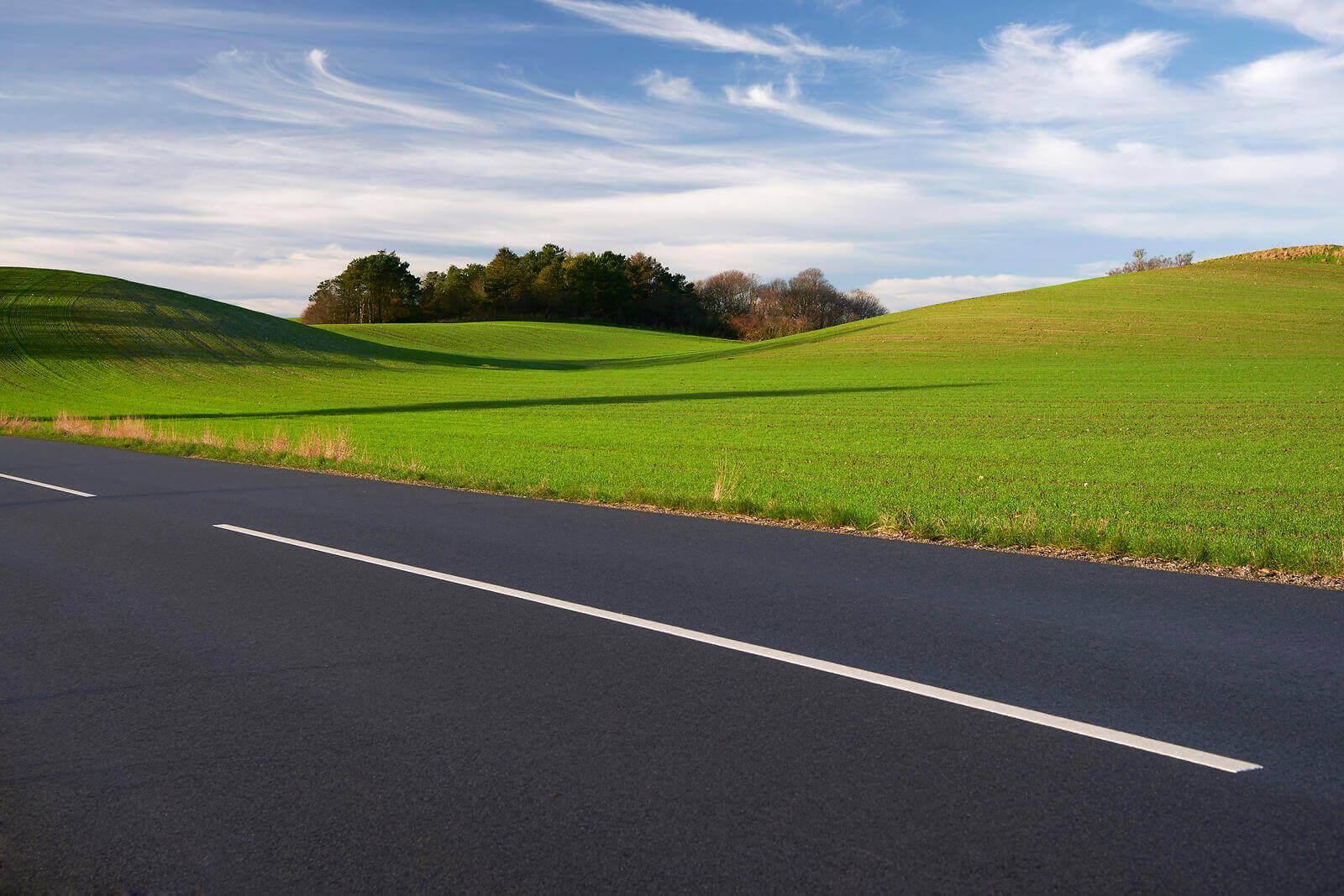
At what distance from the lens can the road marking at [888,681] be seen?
4496 millimetres

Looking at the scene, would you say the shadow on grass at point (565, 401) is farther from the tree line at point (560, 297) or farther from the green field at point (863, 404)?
the tree line at point (560, 297)

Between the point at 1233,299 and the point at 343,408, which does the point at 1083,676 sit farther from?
the point at 1233,299

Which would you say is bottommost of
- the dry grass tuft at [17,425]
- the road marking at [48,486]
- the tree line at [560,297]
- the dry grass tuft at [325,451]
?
the dry grass tuft at [17,425]

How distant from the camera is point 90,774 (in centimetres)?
448

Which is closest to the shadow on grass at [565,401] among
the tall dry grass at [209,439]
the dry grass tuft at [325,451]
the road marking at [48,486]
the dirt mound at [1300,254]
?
the tall dry grass at [209,439]

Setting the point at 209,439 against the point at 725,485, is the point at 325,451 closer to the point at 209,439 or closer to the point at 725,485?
the point at 209,439

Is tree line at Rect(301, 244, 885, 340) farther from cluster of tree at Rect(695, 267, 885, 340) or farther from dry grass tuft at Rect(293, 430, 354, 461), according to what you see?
dry grass tuft at Rect(293, 430, 354, 461)

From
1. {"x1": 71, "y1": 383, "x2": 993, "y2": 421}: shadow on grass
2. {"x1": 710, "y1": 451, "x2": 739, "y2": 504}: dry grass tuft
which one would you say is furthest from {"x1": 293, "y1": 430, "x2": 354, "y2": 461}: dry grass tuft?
{"x1": 71, "y1": 383, "x2": 993, "y2": 421}: shadow on grass

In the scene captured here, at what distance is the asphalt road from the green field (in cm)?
365

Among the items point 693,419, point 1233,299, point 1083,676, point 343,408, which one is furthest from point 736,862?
point 1233,299

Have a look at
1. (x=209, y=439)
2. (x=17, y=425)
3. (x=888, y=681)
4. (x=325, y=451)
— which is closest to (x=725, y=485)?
(x=325, y=451)

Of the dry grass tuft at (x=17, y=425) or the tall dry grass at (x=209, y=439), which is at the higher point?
the tall dry grass at (x=209, y=439)

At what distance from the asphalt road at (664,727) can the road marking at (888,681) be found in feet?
0.12

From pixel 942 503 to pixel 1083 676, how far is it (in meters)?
8.37
